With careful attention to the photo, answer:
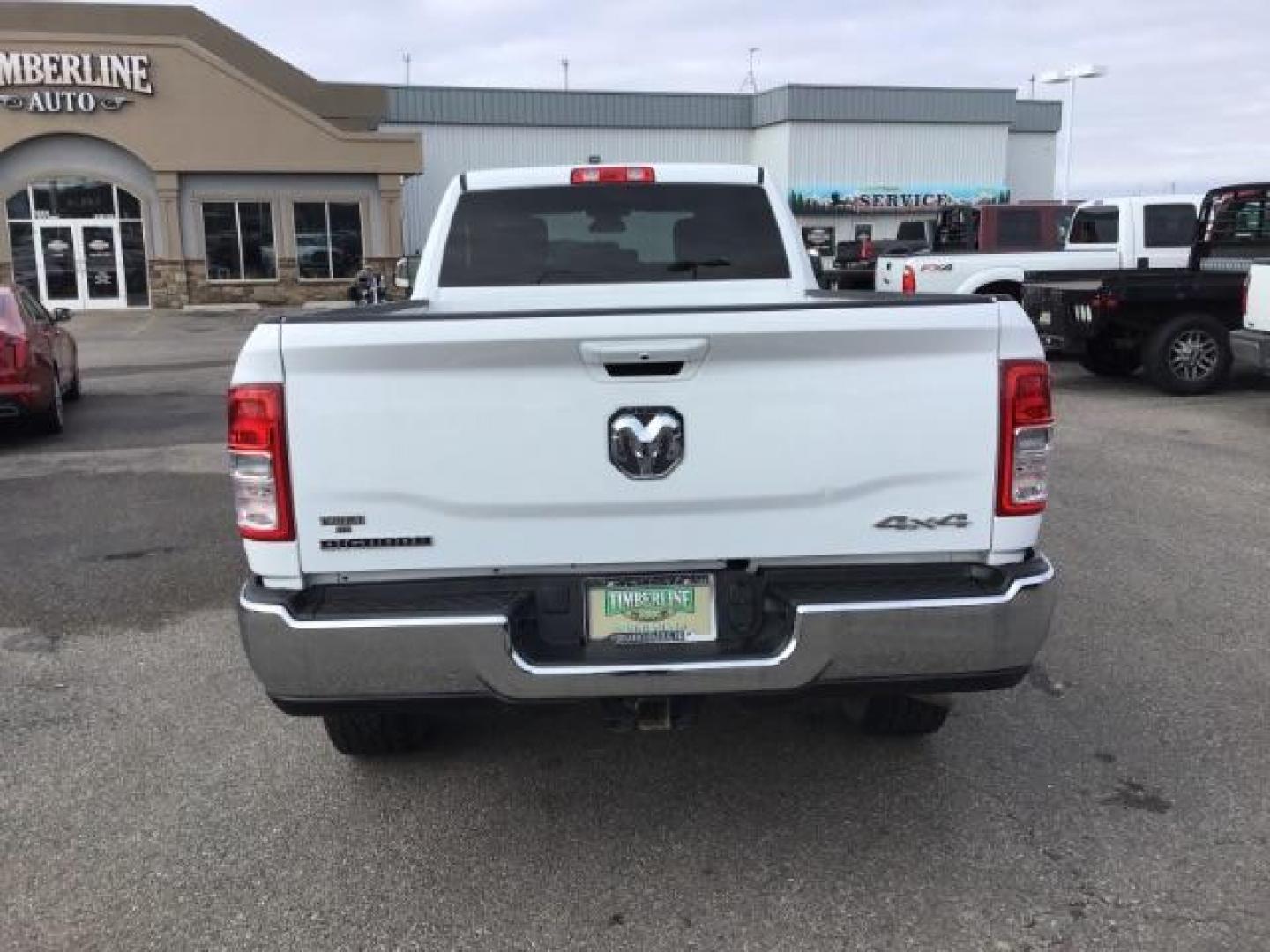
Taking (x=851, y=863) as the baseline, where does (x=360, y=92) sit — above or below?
above

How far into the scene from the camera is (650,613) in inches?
123

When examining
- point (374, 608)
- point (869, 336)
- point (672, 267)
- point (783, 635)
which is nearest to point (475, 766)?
point (374, 608)

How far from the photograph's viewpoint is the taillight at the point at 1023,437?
10.0 ft

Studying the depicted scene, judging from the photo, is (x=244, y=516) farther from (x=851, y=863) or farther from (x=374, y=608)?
(x=851, y=863)

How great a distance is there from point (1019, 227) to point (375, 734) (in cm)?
1599

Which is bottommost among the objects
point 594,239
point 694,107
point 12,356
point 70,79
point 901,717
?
point 901,717

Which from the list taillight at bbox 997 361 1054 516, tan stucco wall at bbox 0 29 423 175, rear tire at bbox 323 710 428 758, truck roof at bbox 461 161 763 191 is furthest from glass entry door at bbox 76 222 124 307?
taillight at bbox 997 361 1054 516

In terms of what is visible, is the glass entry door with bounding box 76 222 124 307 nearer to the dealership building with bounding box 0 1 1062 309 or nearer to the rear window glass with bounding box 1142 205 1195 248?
the dealership building with bounding box 0 1 1062 309

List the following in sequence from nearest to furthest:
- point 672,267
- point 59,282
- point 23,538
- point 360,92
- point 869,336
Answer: point 869,336 < point 672,267 < point 23,538 < point 59,282 < point 360,92

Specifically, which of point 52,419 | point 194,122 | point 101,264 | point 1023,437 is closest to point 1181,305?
point 1023,437

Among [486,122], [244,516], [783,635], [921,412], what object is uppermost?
[486,122]

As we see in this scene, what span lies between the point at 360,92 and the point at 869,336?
3959cm

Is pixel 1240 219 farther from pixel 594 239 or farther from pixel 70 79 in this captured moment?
pixel 70 79

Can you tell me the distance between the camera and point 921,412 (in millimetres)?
3057
